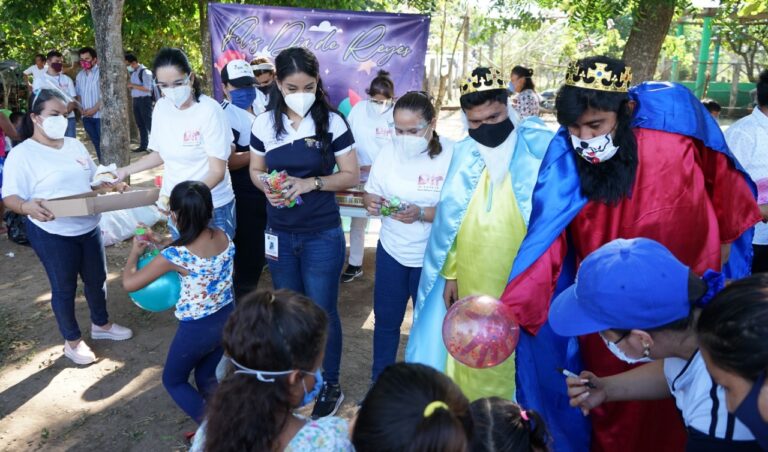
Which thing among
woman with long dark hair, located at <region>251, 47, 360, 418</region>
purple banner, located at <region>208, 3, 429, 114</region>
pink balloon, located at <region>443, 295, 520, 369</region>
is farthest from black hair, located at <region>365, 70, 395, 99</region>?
pink balloon, located at <region>443, 295, 520, 369</region>

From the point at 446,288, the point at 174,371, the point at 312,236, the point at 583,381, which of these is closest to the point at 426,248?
the point at 446,288

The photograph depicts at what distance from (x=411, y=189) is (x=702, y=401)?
6.16ft

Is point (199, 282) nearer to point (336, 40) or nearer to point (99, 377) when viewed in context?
point (99, 377)

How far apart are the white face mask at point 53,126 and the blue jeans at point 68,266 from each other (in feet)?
1.86

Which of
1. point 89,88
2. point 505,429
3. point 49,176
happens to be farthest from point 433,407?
point 89,88

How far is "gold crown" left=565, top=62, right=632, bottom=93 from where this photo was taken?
2.34 metres

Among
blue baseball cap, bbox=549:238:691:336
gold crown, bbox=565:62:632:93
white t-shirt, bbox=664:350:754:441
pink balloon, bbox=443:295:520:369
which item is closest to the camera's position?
white t-shirt, bbox=664:350:754:441

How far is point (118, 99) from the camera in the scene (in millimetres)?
6762

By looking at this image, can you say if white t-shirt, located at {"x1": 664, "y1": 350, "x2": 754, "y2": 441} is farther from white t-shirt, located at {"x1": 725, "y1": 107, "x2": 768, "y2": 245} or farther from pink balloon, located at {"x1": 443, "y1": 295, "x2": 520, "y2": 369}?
white t-shirt, located at {"x1": 725, "y1": 107, "x2": 768, "y2": 245}

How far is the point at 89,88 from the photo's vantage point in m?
10.6

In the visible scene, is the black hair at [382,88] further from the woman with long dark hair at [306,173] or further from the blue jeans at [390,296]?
the blue jeans at [390,296]

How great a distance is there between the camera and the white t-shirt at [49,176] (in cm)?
371

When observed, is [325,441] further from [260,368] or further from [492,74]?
[492,74]

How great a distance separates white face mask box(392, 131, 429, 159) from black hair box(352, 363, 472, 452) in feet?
5.92
